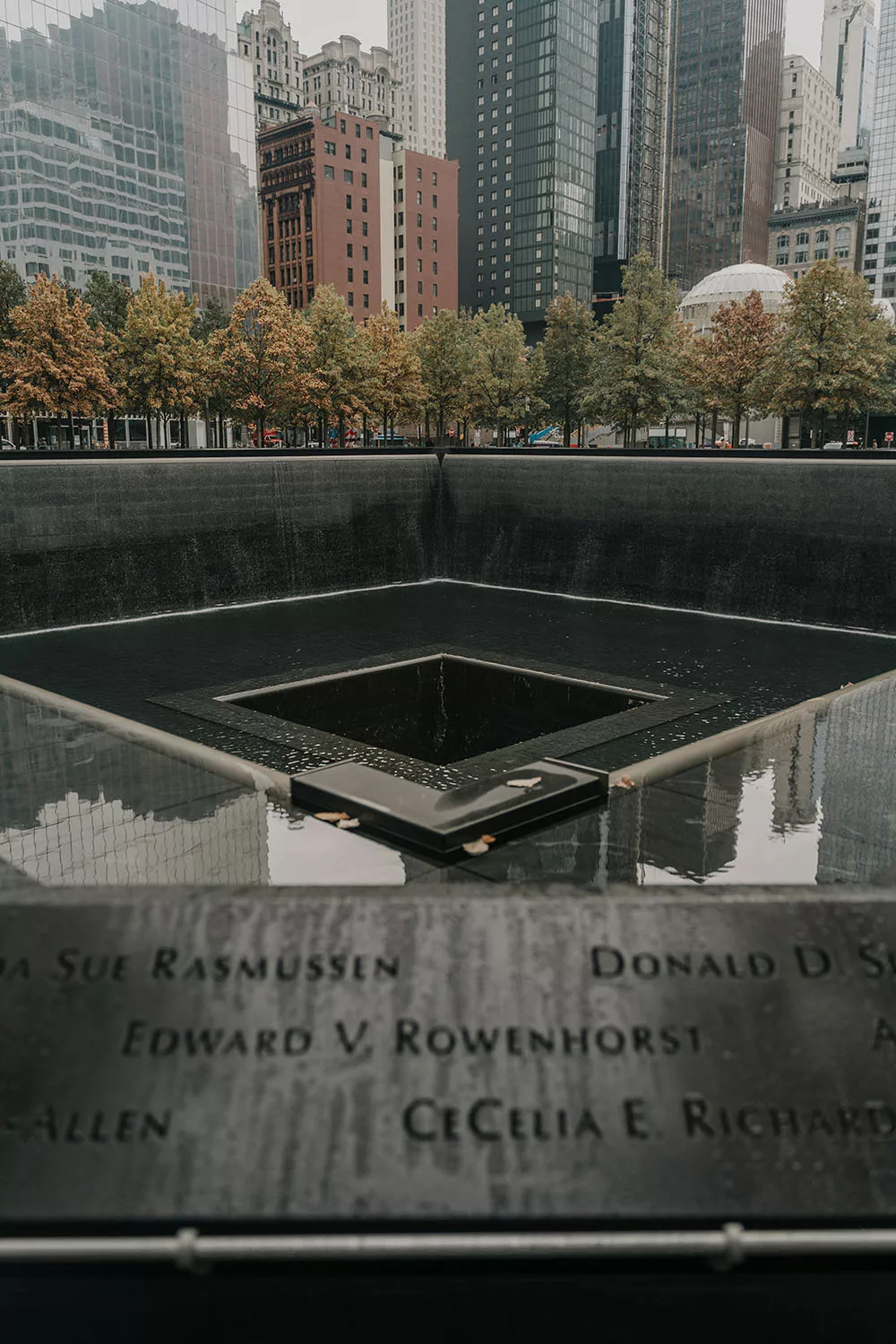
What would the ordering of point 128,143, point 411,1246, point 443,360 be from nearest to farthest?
point 411,1246, point 443,360, point 128,143

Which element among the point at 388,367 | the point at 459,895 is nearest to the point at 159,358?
the point at 388,367

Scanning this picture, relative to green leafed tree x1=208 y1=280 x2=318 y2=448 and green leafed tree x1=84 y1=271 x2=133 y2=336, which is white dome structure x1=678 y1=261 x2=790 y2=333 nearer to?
green leafed tree x1=84 y1=271 x2=133 y2=336

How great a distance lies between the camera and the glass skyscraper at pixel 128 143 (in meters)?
59.7

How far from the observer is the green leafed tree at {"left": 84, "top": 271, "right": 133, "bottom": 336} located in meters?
44.6

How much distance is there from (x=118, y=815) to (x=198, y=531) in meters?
11.9

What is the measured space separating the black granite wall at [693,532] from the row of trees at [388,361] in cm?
1674

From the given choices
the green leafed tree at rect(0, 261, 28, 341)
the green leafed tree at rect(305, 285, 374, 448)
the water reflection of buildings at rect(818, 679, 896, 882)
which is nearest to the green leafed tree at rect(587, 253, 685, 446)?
the green leafed tree at rect(305, 285, 374, 448)

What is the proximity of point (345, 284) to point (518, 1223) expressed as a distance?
9671cm

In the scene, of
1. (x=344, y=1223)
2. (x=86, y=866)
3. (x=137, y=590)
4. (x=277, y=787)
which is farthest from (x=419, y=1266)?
(x=137, y=590)

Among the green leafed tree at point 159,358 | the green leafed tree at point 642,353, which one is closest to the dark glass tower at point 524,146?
the green leafed tree at point 642,353

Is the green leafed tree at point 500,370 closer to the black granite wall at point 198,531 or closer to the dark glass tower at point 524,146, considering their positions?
the black granite wall at point 198,531

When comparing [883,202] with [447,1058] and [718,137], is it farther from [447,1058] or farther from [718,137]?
[447,1058]

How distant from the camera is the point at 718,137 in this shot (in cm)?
15475

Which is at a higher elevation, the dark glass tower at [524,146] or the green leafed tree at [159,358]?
the dark glass tower at [524,146]
